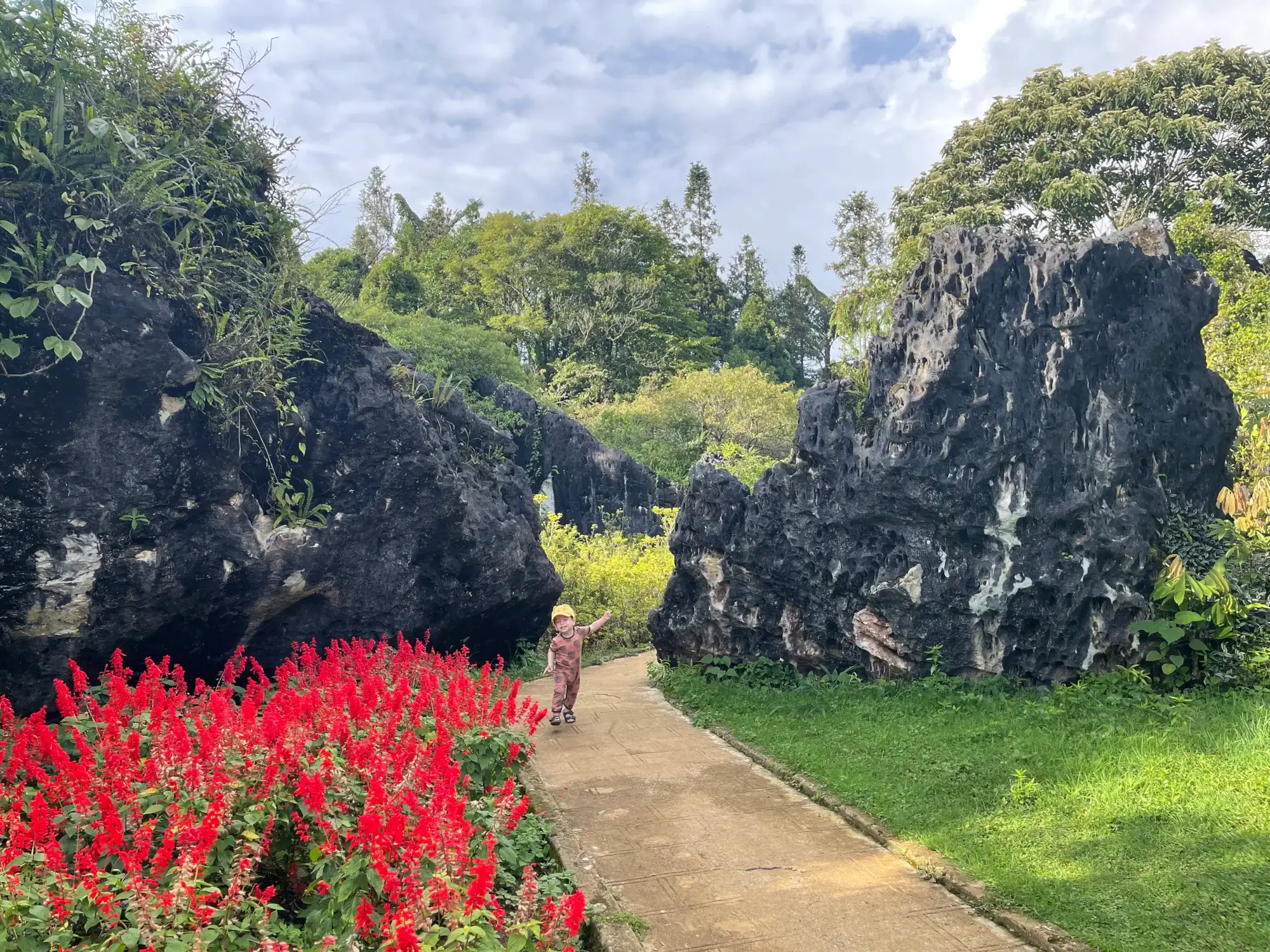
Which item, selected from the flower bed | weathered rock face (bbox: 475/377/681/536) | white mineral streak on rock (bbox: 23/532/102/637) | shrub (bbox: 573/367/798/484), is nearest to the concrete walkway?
the flower bed

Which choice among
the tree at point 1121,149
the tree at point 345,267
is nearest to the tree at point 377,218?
the tree at point 345,267

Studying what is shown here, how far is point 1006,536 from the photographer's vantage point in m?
7.41

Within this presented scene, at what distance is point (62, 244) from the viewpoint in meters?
5.78

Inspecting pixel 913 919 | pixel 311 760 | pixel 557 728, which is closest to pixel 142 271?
pixel 311 760

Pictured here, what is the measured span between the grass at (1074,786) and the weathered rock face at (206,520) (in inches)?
127

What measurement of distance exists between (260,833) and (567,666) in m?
4.41

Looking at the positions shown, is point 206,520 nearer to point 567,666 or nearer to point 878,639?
point 567,666

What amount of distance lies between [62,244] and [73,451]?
4.71 ft

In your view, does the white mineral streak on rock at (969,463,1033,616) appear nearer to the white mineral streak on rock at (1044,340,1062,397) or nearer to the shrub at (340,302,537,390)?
the white mineral streak on rock at (1044,340,1062,397)

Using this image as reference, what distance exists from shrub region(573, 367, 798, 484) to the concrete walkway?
56.2 ft

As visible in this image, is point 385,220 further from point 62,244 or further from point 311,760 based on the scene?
point 311,760

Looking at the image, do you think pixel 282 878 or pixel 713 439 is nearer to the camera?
pixel 282 878

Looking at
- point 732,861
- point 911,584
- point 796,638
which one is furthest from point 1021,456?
point 732,861

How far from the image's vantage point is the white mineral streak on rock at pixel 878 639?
777cm
